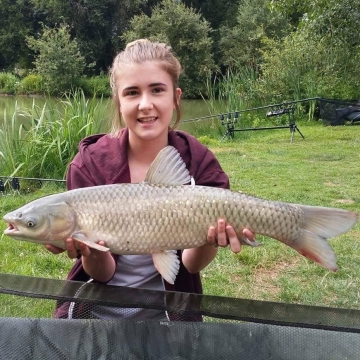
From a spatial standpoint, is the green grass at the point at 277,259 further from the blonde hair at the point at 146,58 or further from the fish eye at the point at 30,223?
the blonde hair at the point at 146,58

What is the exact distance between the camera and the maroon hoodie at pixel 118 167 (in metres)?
1.23

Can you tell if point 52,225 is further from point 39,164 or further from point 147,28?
point 147,28

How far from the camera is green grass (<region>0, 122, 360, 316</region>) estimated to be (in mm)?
1922

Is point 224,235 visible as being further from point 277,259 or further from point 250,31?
point 250,31

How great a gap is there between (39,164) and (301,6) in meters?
4.51

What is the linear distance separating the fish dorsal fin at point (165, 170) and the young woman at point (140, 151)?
0.16m

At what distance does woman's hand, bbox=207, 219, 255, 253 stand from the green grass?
0.39 m

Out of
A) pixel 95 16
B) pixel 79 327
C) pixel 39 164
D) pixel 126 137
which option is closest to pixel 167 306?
pixel 79 327

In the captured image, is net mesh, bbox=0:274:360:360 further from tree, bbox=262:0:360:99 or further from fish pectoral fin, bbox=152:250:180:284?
tree, bbox=262:0:360:99

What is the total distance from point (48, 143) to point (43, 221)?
2994 mm

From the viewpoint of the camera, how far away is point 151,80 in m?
1.18

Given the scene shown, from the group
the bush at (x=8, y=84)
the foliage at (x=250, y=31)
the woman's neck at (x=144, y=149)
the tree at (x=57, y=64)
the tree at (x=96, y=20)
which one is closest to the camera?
the woman's neck at (x=144, y=149)

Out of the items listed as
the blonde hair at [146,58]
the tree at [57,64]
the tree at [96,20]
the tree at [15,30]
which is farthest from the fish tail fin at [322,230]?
the tree at [15,30]

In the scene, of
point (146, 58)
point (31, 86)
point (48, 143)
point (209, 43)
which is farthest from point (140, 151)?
point (31, 86)
